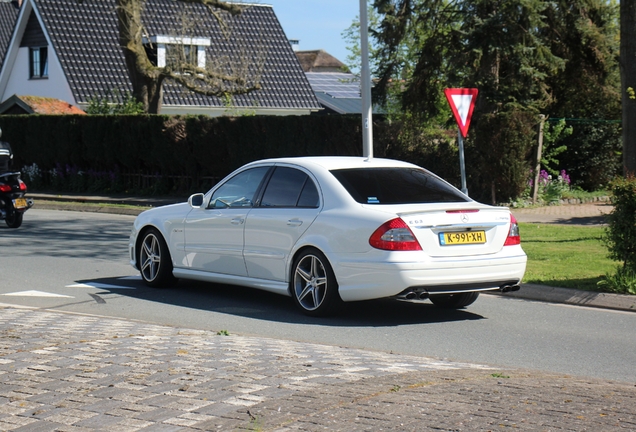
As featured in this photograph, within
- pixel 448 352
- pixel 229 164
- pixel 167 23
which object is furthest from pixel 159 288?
pixel 167 23

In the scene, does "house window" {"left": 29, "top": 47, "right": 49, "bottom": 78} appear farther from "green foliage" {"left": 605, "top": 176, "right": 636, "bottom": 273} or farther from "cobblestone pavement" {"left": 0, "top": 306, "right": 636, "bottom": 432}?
"cobblestone pavement" {"left": 0, "top": 306, "right": 636, "bottom": 432}

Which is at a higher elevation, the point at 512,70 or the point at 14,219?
the point at 512,70

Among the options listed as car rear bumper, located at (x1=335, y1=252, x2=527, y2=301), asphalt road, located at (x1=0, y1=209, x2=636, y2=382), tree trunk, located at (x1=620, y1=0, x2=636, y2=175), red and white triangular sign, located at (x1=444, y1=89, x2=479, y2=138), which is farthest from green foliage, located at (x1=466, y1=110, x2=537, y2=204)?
car rear bumper, located at (x1=335, y1=252, x2=527, y2=301)

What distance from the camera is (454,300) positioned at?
10.1 meters

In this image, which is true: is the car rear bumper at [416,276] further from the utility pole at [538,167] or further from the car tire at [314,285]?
the utility pole at [538,167]

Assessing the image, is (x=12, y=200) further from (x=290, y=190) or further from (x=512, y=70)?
(x=512, y=70)

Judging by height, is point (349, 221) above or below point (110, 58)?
below

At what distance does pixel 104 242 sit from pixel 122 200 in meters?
9.77

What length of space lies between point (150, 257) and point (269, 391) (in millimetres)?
6307

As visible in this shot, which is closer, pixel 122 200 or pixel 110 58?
pixel 122 200

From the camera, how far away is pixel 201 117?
2659 centimetres

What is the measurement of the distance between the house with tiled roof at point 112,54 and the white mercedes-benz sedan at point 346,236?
1088 inches

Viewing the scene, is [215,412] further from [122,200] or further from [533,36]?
[122,200]

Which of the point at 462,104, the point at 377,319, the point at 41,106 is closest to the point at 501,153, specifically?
the point at 462,104
